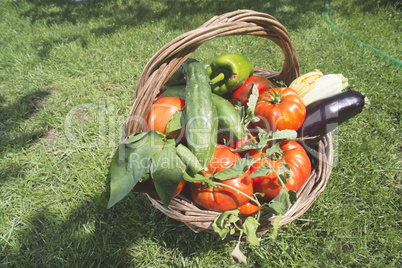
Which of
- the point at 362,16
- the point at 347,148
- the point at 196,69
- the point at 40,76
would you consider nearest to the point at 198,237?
the point at 196,69

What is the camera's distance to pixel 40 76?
241 centimetres

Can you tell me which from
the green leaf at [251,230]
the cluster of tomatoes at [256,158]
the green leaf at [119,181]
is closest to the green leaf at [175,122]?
the cluster of tomatoes at [256,158]

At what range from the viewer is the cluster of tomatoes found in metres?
1.02

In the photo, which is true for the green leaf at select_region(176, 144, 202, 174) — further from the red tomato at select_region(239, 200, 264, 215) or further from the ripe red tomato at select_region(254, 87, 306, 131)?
the ripe red tomato at select_region(254, 87, 306, 131)

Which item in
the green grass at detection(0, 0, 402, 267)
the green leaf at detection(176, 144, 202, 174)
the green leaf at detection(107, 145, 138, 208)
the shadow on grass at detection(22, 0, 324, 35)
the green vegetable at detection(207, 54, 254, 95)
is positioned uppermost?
the shadow on grass at detection(22, 0, 324, 35)

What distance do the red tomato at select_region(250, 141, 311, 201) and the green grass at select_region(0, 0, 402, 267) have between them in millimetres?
359

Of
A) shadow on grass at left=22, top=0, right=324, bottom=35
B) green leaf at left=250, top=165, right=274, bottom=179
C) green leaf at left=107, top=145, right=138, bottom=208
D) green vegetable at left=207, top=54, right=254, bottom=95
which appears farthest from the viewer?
shadow on grass at left=22, top=0, right=324, bottom=35

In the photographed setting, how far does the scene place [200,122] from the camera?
1.01 m

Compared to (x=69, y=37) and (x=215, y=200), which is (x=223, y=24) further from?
(x=69, y=37)

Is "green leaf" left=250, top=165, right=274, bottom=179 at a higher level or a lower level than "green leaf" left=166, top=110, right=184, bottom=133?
lower

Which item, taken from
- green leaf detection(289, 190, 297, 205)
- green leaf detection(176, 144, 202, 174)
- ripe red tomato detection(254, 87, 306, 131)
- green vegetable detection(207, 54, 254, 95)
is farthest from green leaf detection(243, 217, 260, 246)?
green vegetable detection(207, 54, 254, 95)

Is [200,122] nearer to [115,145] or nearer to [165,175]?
[165,175]

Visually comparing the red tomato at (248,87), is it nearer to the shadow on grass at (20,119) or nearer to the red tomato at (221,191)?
the red tomato at (221,191)

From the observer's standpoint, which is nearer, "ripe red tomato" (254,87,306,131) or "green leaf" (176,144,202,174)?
"green leaf" (176,144,202,174)
